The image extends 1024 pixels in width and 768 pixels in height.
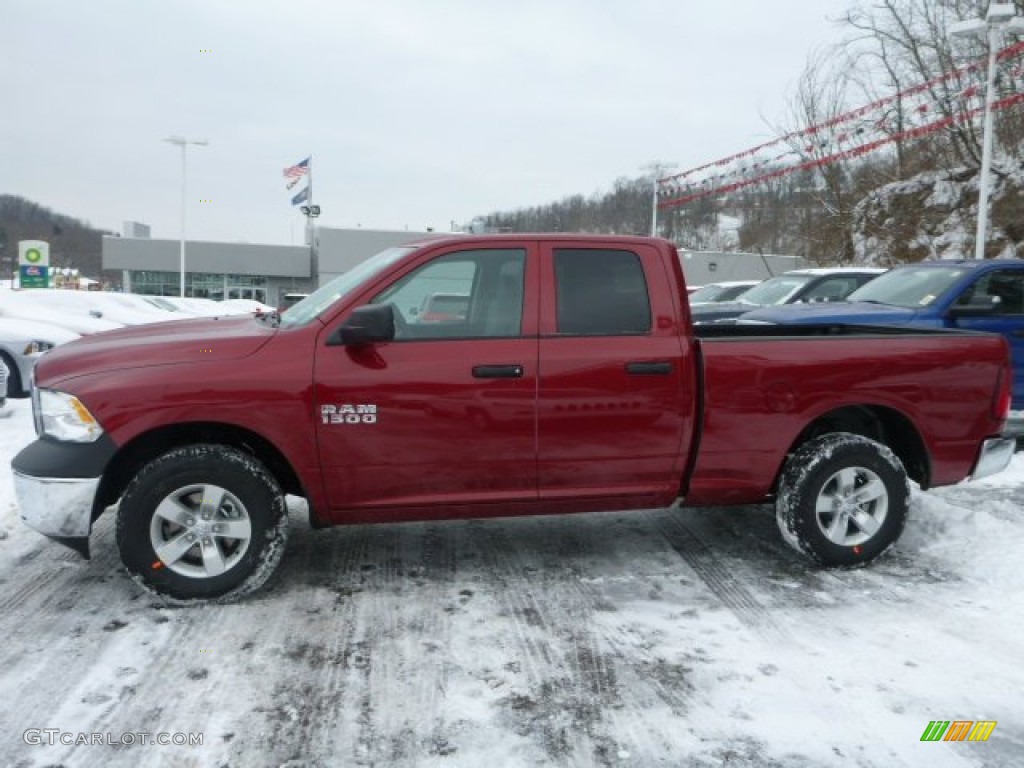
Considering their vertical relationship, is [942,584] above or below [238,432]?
below

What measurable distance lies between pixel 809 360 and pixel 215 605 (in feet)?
11.0

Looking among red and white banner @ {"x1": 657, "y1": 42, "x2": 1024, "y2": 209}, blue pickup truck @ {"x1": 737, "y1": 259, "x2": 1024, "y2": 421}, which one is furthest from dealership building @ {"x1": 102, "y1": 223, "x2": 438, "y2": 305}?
blue pickup truck @ {"x1": 737, "y1": 259, "x2": 1024, "y2": 421}

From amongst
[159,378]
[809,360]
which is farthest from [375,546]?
[809,360]

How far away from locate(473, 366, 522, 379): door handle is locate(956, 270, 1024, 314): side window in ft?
18.8

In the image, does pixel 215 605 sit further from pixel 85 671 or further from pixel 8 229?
pixel 8 229

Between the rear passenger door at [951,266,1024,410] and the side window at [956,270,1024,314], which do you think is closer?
the rear passenger door at [951,266,1024,410]

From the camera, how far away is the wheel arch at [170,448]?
3791 millimetres

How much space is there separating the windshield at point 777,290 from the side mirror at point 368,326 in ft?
28.9

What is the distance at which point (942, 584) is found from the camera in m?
4.28

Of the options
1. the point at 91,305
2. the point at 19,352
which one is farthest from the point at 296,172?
the point at 19,352

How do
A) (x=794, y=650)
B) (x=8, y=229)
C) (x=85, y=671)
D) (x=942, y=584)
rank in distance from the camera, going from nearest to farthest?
(x=85, y=671) < (x=794, y=650) < (x=942, y=584) < (x=8, y=229)

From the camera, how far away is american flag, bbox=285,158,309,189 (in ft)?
141

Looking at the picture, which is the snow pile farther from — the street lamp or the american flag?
the american flag

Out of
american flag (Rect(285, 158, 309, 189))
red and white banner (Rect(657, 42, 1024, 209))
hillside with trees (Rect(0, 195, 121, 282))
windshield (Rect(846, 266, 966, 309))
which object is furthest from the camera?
hillside with trees (Rect(0, 195, 121, 282))
